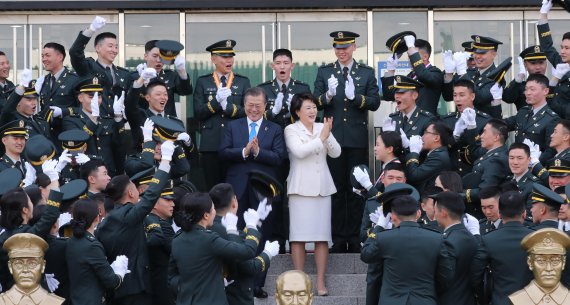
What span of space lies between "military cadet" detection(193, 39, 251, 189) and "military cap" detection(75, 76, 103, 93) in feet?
3.68

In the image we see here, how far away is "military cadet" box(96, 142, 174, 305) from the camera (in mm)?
13070

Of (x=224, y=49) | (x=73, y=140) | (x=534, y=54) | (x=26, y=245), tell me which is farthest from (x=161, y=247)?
(x=534, y=54)

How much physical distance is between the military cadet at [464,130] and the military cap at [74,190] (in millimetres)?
4199

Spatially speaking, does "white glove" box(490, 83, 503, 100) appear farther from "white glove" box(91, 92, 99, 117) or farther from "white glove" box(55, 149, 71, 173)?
"white glove" box(55, 149, 71, 173)

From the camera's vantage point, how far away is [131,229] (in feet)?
43.6

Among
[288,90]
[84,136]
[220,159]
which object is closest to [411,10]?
[288,90]

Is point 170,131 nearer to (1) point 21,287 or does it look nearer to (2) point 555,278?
(1) point 21,287

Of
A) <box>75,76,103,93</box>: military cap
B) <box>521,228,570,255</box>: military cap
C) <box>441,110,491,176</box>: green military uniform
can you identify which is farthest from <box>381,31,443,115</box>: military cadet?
<box>521,228,570,255</box>: military cap

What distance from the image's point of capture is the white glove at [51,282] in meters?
13.0

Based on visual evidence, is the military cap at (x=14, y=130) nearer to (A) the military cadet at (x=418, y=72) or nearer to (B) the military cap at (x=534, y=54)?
(A) the military cadet at (x=418, y=72)

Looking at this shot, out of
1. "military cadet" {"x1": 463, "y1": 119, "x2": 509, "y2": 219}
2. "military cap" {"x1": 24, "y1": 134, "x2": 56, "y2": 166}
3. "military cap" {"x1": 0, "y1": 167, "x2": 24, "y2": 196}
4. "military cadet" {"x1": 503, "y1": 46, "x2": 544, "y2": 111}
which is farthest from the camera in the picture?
"military cadet" {"x1": 503, "y1": 46, "x2": 544, "y2": 111}

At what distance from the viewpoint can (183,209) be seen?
1259 centimetres

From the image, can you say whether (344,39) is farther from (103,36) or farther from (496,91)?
(103,36)


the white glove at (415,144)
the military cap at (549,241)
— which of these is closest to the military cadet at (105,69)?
the white glove at (415,144)
